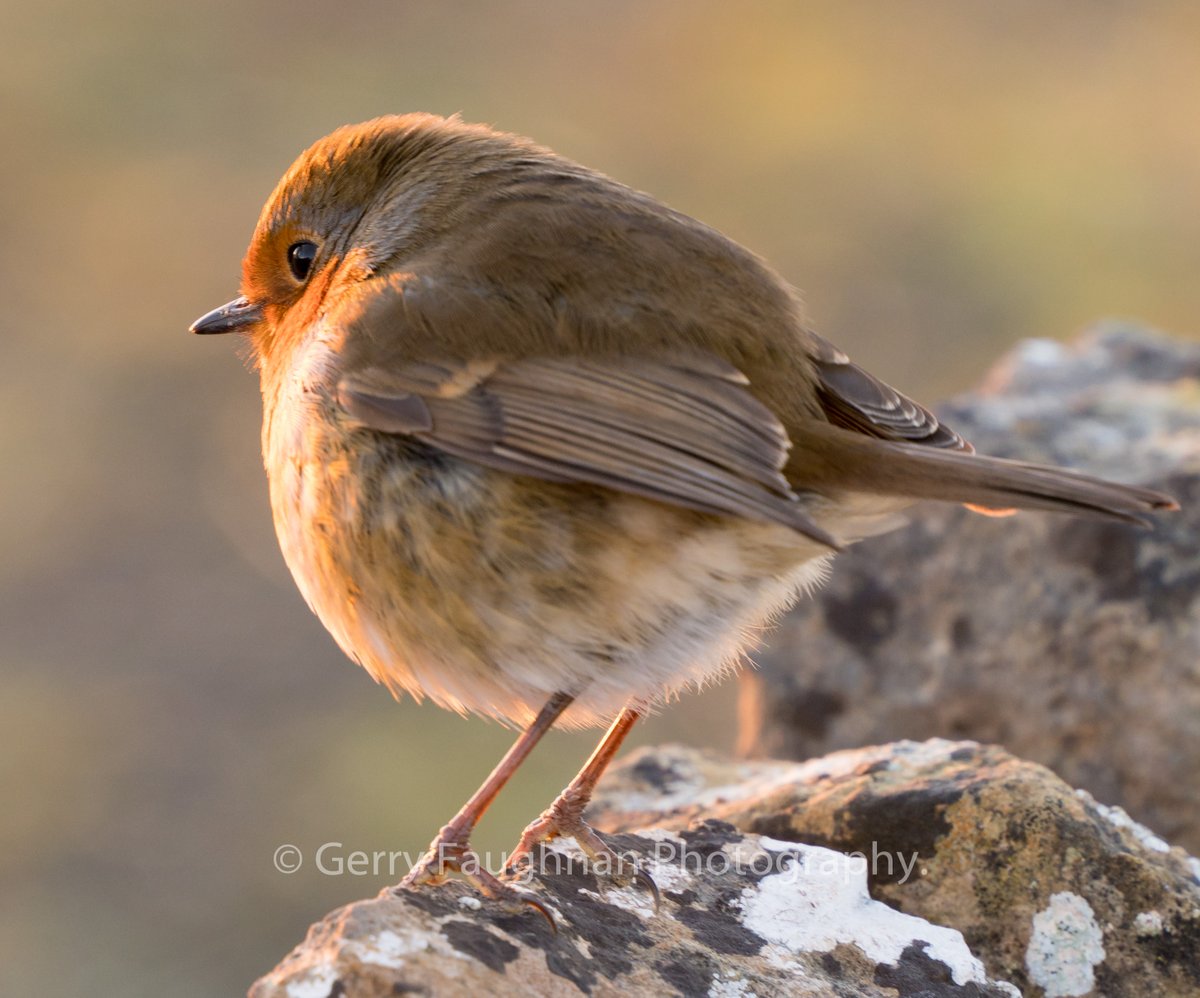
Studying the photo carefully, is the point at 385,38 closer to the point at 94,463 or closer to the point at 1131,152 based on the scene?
the point at 94,463

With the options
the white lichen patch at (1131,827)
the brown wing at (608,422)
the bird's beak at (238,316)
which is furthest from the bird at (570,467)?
the white lichen patch at (1131,827)

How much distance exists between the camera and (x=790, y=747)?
4.58 m

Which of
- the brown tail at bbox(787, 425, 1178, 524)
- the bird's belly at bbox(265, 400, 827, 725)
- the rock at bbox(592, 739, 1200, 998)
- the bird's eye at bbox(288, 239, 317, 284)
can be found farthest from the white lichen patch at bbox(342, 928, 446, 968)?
the bird's eye at bbox(288, 239, 317, 284)

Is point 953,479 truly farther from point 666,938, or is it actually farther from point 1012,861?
point 666,938

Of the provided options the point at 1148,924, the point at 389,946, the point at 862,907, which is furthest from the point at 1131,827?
the point at 389,946

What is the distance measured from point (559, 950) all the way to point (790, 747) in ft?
6.32

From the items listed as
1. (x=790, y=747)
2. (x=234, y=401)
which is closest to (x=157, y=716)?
(x=234, y=401)

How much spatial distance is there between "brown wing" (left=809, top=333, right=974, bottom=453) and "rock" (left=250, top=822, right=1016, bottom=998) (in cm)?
92

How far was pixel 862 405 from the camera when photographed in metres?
3.59

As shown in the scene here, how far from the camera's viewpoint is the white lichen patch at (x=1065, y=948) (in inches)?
121

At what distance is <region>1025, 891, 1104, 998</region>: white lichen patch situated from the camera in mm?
3070

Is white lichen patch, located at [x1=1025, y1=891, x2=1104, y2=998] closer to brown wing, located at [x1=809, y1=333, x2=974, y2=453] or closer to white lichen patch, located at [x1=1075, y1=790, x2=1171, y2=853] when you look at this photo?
white lichen patch, located at [x1=1075, y1=790, x2=1171, y2=853]

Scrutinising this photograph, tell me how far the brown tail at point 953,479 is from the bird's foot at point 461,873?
966mm

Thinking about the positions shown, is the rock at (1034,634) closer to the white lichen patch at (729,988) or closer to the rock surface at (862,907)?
the rock surface at (862,907)
